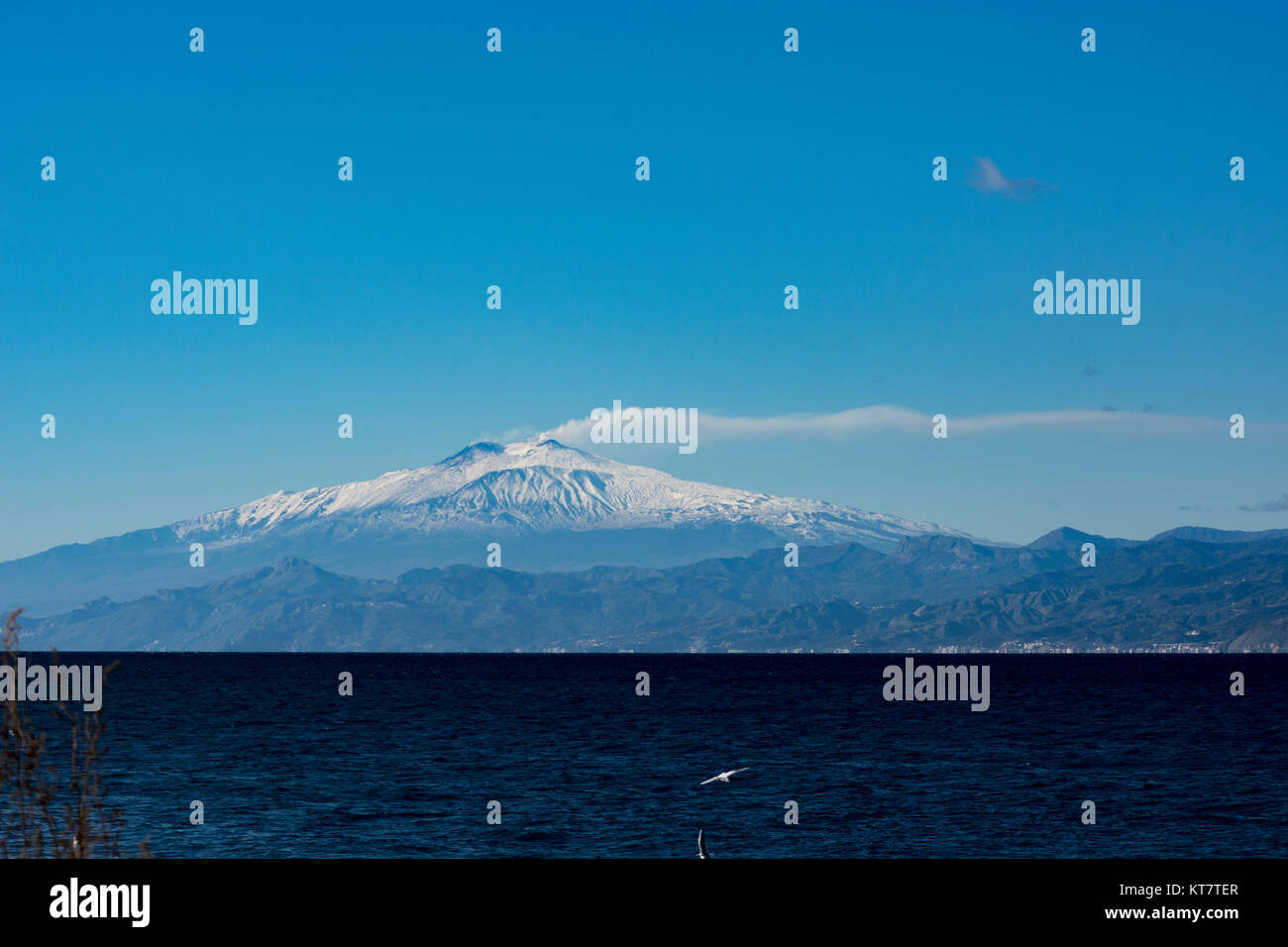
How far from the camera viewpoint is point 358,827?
48.3m

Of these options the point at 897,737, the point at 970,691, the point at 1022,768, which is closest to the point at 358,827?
the point at 1022,768

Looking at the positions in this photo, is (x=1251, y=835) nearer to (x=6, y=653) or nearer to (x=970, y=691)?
(x=6, y=653)

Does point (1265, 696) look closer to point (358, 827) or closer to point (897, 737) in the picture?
point (897, 737)

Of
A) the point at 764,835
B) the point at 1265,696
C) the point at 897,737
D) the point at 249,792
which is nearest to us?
the point at 764,835

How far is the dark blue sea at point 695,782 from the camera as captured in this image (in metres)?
46.0

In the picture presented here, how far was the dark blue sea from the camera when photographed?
46000 millimetres

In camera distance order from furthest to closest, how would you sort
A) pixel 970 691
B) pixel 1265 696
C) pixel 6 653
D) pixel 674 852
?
pixel 970 691 < pixel 1265 696 < pixel 674 852 < pixel 6 653

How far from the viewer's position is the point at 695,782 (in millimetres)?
63625

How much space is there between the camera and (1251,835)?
49781 millimetres

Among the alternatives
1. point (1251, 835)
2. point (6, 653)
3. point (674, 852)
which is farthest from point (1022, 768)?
point (6, 653)
